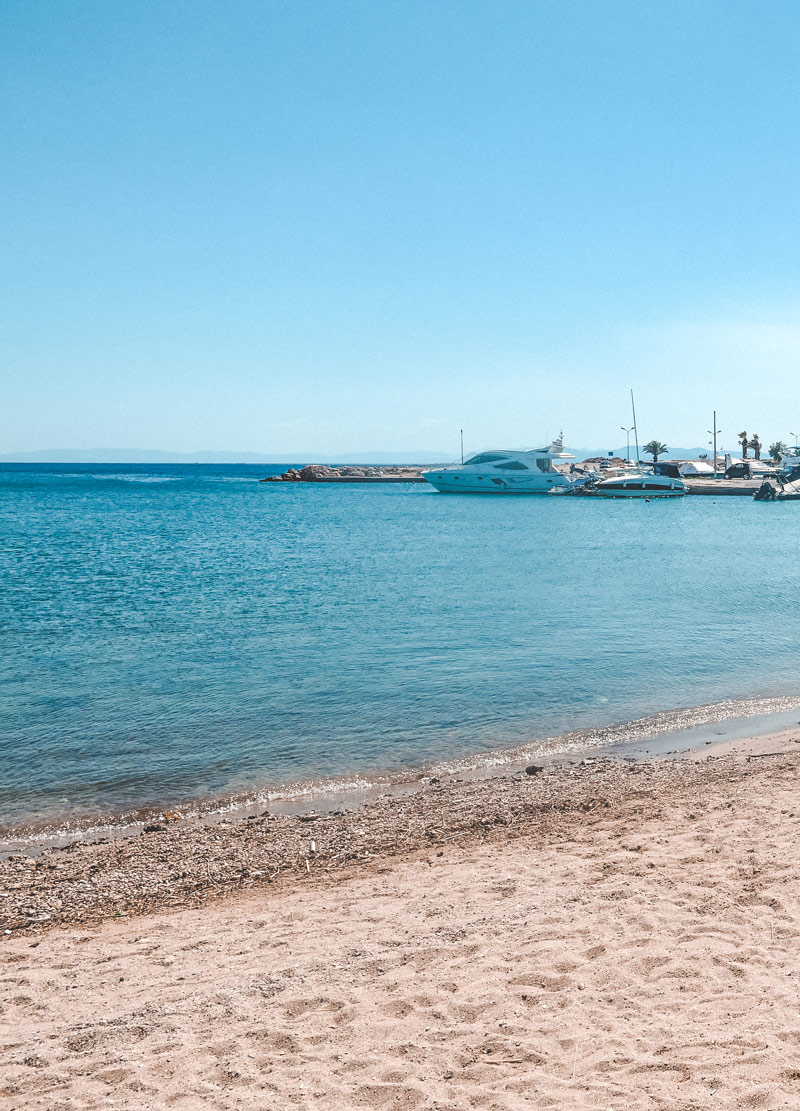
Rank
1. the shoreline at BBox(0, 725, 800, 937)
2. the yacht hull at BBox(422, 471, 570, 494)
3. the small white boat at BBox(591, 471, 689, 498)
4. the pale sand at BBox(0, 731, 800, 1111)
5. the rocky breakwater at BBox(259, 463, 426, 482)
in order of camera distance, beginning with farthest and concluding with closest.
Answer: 1. the rocky breakwater at BBox(259, 463, 426, 482)
2. the yacht hull at BBox(422, 471, 570, 494)
3. the small white boat at BBox(591, 471, 689, 498)
4. the shoreline at BBox(0, 725, 800, 937)
5. the pale sand at BBox(0, 731, 800, 1111)

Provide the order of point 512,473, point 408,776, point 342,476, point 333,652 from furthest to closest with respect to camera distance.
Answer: point 342,476
point 512,473
point 333,652
point 408,776

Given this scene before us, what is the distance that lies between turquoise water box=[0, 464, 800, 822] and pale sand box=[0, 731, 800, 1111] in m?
4.14

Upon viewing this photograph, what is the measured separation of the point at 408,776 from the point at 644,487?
3403 inches

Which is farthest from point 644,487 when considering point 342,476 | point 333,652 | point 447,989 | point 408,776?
point 447,989

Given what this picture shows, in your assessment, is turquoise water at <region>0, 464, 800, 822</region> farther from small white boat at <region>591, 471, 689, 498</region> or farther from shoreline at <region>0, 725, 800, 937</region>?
small white boat at <region>591, 471, 689, 498</region>

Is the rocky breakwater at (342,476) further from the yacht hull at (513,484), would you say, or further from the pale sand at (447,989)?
the pale sand at (447,989)

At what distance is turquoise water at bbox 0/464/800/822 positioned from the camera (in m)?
12.1

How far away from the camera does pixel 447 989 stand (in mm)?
5523

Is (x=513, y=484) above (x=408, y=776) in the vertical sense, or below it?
above

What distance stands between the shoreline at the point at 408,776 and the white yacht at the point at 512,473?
84040mm

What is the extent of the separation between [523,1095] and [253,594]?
77.1ft

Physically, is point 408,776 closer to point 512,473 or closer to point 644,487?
point 644,487

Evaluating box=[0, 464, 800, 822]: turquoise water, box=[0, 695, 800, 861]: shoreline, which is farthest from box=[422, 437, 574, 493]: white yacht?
box=[0, 695, 800, 861]: shoreline

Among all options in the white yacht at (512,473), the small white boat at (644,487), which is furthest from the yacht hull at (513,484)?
the small white boat at (644,487)
